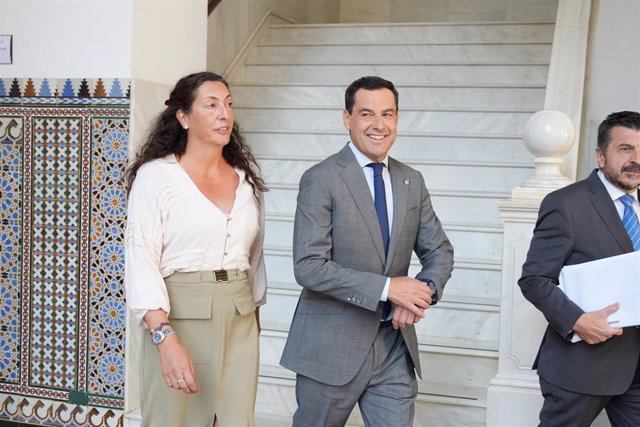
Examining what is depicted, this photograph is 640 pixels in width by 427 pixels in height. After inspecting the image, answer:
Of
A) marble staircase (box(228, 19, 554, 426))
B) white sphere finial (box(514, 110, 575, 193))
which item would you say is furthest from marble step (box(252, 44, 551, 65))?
white sphere finial (box(514, 110, 575, 193))

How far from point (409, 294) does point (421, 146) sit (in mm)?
3790

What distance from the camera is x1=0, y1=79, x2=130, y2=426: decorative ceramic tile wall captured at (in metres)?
4.58

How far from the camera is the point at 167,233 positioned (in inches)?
121

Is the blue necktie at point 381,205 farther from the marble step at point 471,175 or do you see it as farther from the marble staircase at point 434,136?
the marble step at point 471,175

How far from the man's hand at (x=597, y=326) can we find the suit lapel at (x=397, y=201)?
29.5 inches

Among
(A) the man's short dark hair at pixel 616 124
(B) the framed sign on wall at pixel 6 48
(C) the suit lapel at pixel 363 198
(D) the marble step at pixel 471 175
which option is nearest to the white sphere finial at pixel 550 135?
(A) the man's short dark hair at pixel 616 124

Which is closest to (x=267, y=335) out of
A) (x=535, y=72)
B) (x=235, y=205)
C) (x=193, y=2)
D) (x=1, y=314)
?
(x=1, y=314)

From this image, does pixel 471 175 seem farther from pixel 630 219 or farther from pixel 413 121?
pixel 630 219

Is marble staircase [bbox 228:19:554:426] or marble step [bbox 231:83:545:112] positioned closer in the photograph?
marble staircase [bbox 228:19:554:426]

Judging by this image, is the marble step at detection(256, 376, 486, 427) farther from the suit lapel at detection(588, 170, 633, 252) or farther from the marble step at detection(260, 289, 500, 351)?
the suit lapel at detection(588, 170, 633, 252)

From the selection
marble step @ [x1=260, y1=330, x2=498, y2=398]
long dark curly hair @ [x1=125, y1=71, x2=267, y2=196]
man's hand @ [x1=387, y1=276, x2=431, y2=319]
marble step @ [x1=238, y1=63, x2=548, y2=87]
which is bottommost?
marble step @ [x1=260, y1=330, x2=498, y2=398]

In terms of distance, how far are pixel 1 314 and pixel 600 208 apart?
3021 millimetres

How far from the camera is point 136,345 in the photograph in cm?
461

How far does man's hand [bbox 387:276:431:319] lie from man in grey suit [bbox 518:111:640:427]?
67 centimetres
